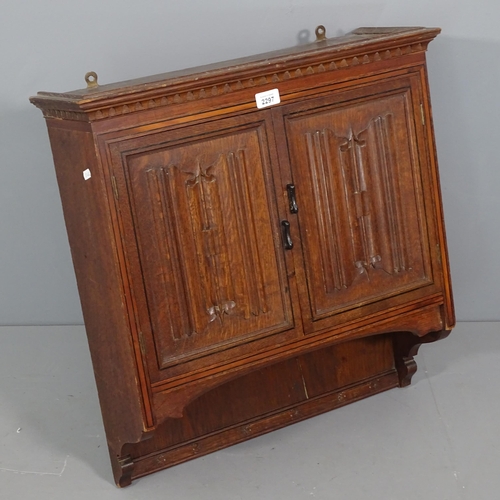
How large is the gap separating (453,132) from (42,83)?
1651 millimetres

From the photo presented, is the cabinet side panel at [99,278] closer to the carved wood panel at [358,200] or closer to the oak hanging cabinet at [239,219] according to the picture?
the oak hanging cabinet at [239,219]

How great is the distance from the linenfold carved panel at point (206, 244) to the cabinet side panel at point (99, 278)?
10 cm

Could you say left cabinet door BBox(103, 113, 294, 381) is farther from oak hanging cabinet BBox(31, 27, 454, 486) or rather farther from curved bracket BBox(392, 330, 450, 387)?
curved bracket BBox(392, 330, 450, 387)

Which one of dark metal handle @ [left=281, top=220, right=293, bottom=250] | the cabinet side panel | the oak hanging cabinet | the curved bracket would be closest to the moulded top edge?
the oak hanging cabinet

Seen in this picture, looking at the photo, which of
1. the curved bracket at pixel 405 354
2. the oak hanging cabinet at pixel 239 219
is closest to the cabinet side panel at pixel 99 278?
the oak hanging cabinet at pixel 239 219

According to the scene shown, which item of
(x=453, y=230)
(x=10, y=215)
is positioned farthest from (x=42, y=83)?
(x=453, y=230)

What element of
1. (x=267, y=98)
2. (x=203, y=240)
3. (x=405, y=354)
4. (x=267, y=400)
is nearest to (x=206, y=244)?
(x=203, y=240)

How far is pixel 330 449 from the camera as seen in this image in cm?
287

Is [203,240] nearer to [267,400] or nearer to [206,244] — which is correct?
[206,244]

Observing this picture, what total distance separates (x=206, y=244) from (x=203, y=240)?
0.05 ft

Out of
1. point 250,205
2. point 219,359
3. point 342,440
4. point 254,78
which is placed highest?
point 254,78

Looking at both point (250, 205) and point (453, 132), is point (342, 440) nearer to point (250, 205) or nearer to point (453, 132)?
point (250, 205)

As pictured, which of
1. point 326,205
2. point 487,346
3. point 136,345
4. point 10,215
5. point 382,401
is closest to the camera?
point 136,345

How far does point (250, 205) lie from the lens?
8.67 feet
